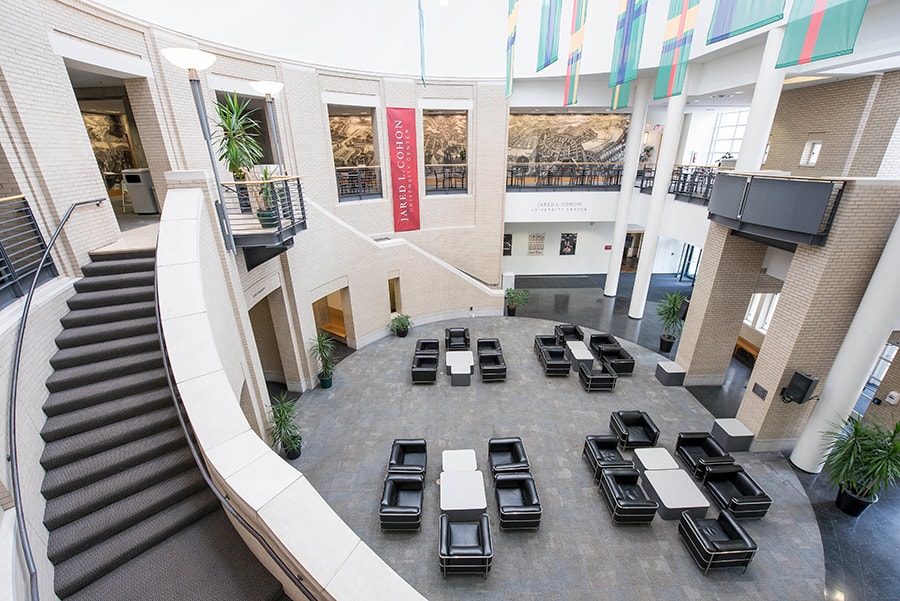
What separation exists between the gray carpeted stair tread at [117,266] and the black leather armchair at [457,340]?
7390mm

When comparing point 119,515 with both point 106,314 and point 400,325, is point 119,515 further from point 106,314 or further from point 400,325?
point 400,325

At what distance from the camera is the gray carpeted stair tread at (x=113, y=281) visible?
4777mm

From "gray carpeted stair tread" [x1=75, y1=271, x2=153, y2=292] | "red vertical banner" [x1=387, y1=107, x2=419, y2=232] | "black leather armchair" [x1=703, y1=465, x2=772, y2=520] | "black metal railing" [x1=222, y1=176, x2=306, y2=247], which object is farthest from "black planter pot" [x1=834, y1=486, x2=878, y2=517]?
"red vertical banner" [x1=387, y1=107, x2=419, y2=232]

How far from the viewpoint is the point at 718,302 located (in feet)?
29.3

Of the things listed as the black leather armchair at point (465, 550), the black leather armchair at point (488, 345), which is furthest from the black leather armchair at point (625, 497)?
the black leather armchair at point (488, 345)

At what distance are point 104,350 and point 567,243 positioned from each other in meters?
17.0

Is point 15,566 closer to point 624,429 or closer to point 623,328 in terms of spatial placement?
point 624,429

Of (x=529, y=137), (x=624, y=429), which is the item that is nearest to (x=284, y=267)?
(x=624, y=429)

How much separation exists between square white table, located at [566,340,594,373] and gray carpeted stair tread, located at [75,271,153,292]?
29.8 ft

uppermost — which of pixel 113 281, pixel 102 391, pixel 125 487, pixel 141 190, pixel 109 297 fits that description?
pixel 141 190

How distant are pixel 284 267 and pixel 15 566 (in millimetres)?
6812

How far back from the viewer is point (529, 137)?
55.7ft

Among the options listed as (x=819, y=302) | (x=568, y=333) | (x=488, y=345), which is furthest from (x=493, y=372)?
(x=819, y=302)

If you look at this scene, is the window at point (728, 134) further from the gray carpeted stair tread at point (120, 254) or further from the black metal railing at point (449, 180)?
the gray carpeted stair tread at point (120, 254)
